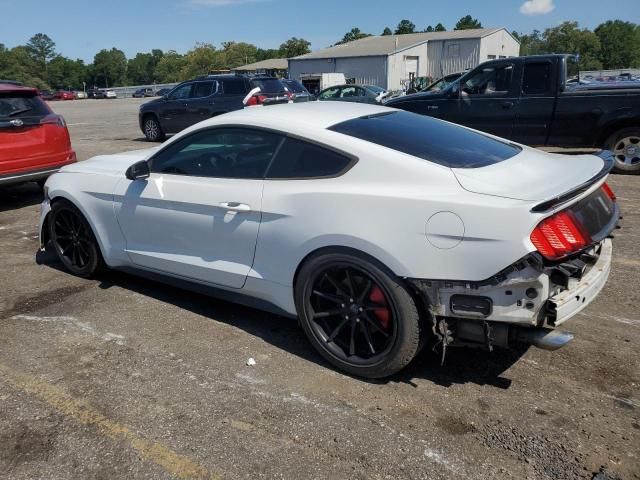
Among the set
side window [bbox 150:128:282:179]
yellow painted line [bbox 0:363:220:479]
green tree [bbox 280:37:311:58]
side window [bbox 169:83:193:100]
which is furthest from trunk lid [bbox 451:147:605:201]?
green tree [bbox 280:37:311:58]

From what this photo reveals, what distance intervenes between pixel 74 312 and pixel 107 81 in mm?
144264

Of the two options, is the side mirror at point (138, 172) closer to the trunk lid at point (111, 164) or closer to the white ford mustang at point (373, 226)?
the white ford mustang at point (373, 226)

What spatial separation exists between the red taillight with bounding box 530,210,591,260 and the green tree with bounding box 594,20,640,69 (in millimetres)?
107318

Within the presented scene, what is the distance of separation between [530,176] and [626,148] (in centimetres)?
687

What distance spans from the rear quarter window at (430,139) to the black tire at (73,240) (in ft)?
8.11

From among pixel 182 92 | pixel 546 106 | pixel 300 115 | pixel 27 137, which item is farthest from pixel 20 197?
pixel 546 106

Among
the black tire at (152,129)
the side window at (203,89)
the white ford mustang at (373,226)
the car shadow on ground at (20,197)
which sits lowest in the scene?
the car shadow on ground at (20,197)

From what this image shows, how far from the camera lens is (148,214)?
3.97 m

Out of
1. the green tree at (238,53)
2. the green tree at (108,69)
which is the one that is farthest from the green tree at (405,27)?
the green tree at (108,69)

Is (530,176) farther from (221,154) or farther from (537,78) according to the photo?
(537,78)

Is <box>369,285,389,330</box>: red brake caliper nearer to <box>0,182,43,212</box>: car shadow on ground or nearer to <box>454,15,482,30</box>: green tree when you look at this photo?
<box>0,182,43,212</box>: car shadow on ground

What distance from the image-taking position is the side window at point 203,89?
13.8m

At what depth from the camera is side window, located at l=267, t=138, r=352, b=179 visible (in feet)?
10.4

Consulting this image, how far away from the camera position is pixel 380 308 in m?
3.00
